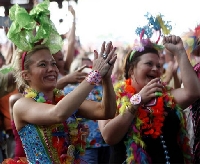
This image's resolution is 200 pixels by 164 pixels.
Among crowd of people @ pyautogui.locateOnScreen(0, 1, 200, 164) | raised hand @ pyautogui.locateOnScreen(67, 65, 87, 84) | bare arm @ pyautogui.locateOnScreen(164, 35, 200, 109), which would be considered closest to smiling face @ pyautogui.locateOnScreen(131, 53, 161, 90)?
crowd of people @ pyautogui.locateOnScreen(0, 1, 200, 164)

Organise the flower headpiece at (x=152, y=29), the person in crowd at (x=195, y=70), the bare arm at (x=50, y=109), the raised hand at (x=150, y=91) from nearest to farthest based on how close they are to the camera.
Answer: the bare arm at (x=50, y=109)
the raised hand at (x=150, y=91)
the person in crowd at (x=195, y=70)
the flower headpiece at (x=152, y=29)

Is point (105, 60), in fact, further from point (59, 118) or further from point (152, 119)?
point (152, 119)

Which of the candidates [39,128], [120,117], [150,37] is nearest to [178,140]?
[120,117]

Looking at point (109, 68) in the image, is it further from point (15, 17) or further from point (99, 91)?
point (99, 91)

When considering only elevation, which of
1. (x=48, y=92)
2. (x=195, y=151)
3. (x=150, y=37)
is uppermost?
(x=150, y=37)

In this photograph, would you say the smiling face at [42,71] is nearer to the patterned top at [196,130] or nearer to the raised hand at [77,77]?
the raised hand at [77,77]

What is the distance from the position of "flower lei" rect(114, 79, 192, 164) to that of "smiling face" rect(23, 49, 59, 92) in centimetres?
60

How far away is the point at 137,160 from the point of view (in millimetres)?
3309

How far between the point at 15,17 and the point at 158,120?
130cm

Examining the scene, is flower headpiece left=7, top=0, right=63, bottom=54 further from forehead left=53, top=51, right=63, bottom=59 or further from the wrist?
forehead left=53, top=51, right=63, bottom=59

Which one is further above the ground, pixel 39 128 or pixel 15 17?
pixel 15 17

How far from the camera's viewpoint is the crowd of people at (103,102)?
2.81 meters

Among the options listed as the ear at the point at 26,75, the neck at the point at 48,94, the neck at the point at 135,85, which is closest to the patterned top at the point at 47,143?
the neck at the point at 48,94

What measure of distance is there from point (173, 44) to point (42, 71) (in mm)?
1106
